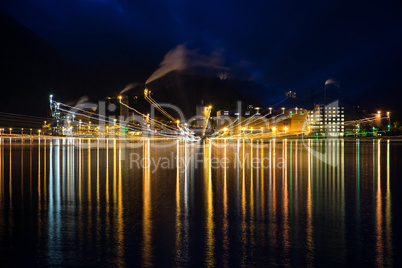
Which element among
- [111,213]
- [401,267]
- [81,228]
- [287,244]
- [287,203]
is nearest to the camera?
[401,267]

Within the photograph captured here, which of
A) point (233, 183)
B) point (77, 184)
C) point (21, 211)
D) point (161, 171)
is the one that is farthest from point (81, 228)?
point (161, 171)

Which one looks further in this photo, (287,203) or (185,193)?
(185,193)

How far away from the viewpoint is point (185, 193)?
26.4ft

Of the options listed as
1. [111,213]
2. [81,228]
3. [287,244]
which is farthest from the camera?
[111,213]

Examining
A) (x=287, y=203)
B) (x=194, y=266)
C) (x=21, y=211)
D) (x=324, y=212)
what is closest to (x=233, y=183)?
(x=287, y=203)

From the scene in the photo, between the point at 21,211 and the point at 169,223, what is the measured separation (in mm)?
2511

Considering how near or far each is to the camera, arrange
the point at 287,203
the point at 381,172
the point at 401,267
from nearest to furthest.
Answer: the point at 401,267, the point at 287,203, the point at 381,172

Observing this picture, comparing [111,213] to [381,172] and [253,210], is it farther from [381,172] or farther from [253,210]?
[381,172]

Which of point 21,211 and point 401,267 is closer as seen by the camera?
point 401,267

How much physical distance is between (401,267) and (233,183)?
584 centimetres

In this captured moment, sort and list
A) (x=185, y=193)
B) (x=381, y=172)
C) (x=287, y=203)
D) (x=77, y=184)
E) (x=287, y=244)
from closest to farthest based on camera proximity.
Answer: (x=287, y=244), (x=287, y=203), (x=185, y=193), (x=77, y=184), (x=381, y=172)

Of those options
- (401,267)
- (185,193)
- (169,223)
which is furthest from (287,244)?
(185,193)

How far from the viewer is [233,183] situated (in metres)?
9.52

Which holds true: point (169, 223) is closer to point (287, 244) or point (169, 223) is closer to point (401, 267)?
point (287, 244)
